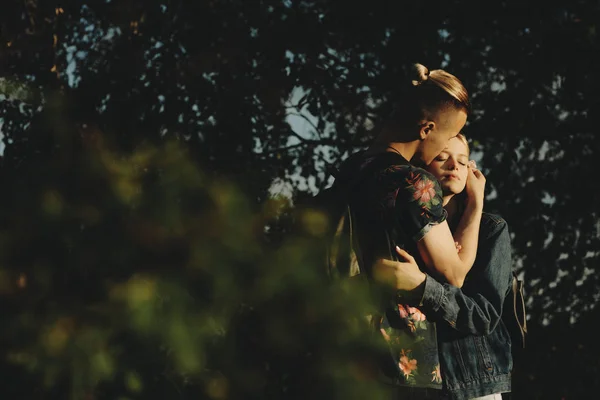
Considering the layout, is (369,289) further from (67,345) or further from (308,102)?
(308,102)

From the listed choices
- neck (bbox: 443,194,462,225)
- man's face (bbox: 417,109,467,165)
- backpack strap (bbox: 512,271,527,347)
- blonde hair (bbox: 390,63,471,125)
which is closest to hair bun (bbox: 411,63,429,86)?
blonde hair (bbox: 390,63,471,125)

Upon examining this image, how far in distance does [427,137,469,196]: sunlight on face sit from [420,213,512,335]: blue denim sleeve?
20cm

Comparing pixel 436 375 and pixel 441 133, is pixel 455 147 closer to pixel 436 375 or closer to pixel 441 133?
pixel 441 133

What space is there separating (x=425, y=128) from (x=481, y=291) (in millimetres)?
606

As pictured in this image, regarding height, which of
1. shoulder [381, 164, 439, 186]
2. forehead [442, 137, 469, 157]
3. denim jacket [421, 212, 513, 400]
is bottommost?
denim jacket [421, 212, 513, 400]

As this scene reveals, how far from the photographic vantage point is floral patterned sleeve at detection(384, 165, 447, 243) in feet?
A: 8.08

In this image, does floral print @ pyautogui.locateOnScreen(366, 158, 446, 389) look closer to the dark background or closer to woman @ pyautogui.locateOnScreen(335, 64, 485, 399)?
woman @ pyautogui.locateOnScreen(335, 64, 485, 399)

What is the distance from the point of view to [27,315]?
3.61 feet

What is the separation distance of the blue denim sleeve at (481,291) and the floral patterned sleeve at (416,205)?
0.17 m

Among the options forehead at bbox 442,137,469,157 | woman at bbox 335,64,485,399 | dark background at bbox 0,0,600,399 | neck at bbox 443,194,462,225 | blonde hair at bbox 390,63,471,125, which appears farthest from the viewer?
dark background at bbox 0,0,600,399

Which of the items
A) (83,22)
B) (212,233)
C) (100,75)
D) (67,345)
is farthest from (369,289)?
(83,22)

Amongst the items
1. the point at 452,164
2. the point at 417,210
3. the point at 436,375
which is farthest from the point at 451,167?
the point at 436,375

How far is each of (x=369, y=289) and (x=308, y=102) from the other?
6.44 meters

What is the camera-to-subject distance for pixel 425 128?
2715 mm
